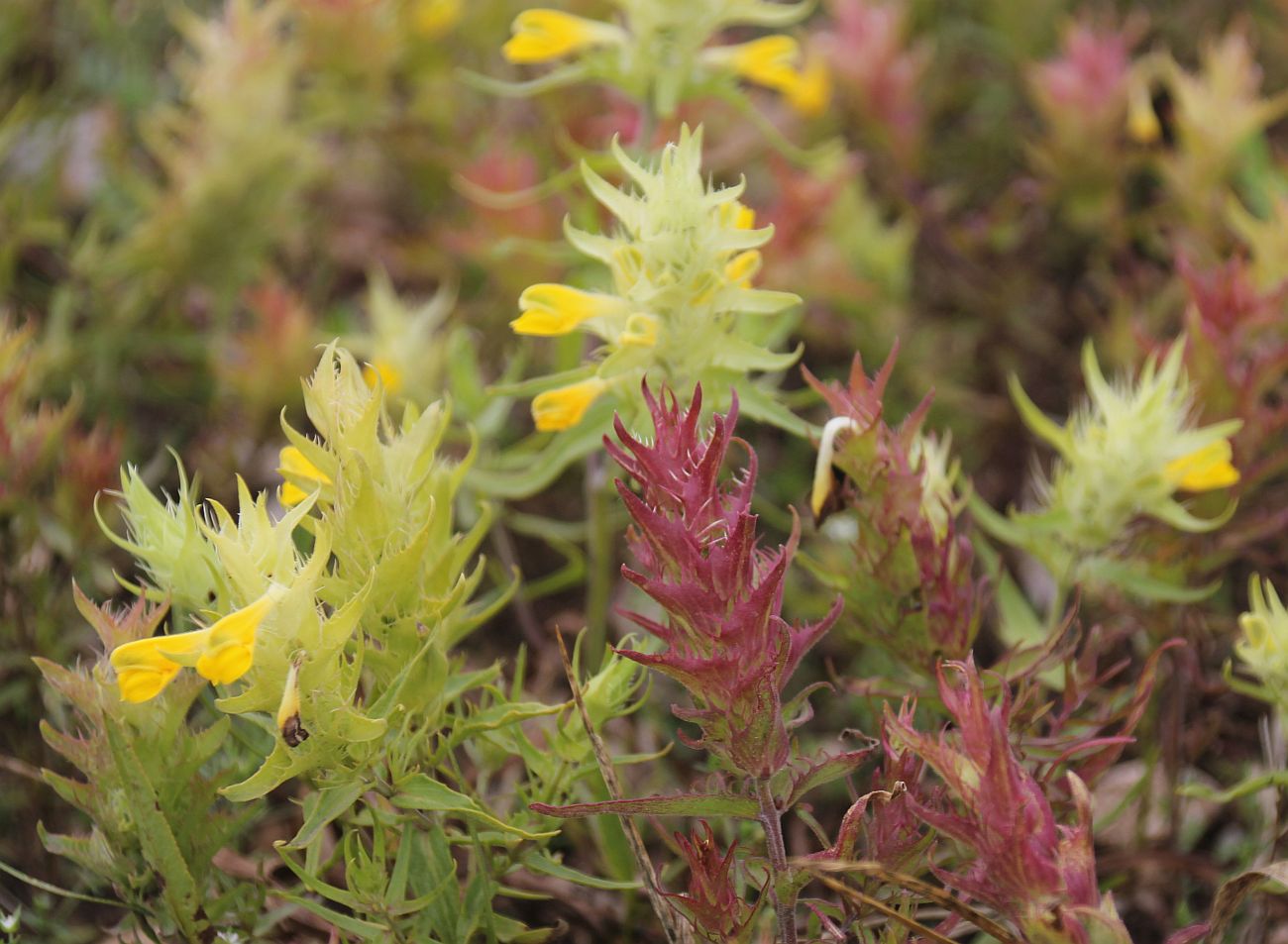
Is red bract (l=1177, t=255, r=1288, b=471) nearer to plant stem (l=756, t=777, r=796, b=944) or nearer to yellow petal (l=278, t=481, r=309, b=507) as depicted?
plant stem (l=756, t=777, r=796, b=944)

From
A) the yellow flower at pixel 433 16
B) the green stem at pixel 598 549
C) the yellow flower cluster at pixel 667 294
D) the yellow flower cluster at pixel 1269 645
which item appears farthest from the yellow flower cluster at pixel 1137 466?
the yellow flower at pixel 433 16

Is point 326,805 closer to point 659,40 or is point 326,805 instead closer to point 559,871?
point 559,871

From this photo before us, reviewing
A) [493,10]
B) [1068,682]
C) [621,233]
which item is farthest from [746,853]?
[493,10]

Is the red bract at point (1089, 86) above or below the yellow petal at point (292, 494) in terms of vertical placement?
above

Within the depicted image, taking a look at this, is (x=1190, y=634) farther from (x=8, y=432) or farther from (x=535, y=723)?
(x=8, y=432)

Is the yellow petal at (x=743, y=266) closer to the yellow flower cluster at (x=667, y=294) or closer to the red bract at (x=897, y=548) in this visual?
the yellow flower cluster at (x=667, y=294)

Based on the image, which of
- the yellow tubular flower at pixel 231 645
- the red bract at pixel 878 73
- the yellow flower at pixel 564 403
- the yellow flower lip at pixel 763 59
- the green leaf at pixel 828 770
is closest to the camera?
the yellow tubular flower at pixel 231 645

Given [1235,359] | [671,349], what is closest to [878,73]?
[1235,359]
